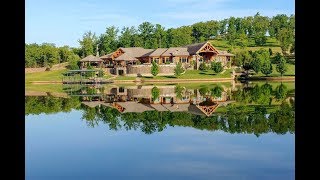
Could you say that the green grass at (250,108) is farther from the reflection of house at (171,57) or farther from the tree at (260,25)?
the tree at (260,25)

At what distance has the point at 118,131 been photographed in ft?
30.9

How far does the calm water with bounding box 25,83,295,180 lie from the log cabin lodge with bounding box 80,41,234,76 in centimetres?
1848

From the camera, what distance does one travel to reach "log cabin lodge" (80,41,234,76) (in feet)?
110

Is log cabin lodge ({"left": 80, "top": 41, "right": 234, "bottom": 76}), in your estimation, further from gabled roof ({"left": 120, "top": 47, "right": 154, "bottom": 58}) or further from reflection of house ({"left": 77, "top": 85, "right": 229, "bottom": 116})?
reflection of house ({"left": 77, "top": 85, "right": 229, "bottom": 116})

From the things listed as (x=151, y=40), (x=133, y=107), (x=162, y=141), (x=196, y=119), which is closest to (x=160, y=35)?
(x=151, y=40)

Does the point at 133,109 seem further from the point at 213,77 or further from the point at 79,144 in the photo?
the point at 213,77

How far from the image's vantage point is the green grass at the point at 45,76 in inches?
1219

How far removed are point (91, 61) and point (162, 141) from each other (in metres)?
27.9

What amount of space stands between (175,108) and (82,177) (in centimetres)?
908

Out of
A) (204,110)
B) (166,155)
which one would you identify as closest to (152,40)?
(204,110)

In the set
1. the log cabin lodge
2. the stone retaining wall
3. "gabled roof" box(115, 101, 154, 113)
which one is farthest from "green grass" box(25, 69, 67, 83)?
"gabled roof" box(115, 101, 154, 113)

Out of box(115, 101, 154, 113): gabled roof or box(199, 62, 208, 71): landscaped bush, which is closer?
box(115, 101, 154, 113): gabled roof

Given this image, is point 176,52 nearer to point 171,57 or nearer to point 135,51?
point 171,57
